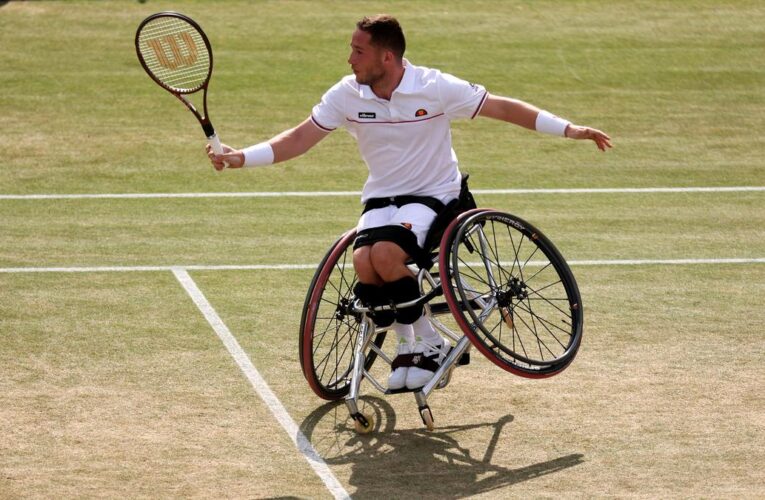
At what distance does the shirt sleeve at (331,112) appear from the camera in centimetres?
727

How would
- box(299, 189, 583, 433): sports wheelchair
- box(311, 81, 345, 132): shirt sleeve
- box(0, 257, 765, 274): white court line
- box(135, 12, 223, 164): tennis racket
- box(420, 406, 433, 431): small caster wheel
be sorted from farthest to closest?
box(0, 257, 765, 274): white court line < box(135, 12, 223, 164): tennis racket < box(311, 81, 345, 132): shirt sleeve < box(420, 406, 433, 431): small caster wheel < box(299, 189, 583, 433): sports wheelchair

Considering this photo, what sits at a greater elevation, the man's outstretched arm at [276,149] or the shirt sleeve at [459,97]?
the shirt sleeve at [459,97]

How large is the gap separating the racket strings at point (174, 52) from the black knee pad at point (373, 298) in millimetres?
1493

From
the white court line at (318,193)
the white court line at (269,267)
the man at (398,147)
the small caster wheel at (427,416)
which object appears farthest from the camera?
the white court line at (318,193)

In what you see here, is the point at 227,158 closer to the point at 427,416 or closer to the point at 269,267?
the point at 427,416

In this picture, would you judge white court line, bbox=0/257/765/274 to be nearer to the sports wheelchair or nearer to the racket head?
the sports wheelchair

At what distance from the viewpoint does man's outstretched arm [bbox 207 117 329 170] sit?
276 inches

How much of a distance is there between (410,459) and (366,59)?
206 cm

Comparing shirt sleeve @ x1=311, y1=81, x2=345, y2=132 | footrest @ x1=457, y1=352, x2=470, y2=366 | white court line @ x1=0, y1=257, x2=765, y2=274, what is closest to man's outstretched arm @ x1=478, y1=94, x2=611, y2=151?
shirt sleeve @ x1=311, y1=81, x2=345, y2=132

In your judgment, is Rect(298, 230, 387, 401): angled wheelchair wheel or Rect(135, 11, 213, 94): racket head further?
Rect(135, 11, 213, 94): racket head

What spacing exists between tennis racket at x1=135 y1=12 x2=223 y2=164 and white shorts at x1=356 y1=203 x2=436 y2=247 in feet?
4.01

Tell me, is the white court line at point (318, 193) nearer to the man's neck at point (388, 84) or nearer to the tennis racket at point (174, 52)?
the tennis racket at point (174, 52)

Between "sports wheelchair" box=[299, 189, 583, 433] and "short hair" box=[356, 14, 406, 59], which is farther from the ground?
"short hair" box=[356, 14, 406, 59]

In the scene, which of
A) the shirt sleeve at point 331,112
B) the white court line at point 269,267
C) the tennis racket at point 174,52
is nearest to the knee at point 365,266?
the shirt sleeve at point 331,112
